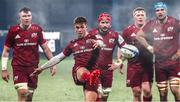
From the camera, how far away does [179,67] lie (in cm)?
1292

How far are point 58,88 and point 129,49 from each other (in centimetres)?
643

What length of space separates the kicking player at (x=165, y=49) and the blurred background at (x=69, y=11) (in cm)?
2466

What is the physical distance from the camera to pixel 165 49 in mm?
12844

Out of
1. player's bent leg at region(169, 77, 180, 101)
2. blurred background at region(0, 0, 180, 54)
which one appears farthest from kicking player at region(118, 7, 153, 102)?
blurred background at region(0, 0, 180, 54)

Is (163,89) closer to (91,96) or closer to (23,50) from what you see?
(91,96)

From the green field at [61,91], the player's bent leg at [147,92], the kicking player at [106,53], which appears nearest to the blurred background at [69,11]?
the green field at [61,91]

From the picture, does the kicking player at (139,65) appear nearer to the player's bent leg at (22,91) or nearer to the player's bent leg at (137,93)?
the player's bent leg at (137,93)

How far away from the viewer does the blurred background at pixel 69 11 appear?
38406mm

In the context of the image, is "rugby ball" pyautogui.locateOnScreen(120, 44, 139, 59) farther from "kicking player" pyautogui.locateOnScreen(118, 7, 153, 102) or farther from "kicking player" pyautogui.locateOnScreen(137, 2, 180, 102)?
"kicking player" pyautogui.locateOnScreen(118, 7, 153, 102)

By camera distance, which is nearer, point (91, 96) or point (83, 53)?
point (91, 96)

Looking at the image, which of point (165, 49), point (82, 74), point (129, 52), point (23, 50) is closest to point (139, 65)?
point (129, 52)

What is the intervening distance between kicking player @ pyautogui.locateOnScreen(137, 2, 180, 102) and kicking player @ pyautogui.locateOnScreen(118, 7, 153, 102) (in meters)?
0.62

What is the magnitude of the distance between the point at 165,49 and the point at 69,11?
27.1 m

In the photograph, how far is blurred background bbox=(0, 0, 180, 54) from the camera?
38.4m
